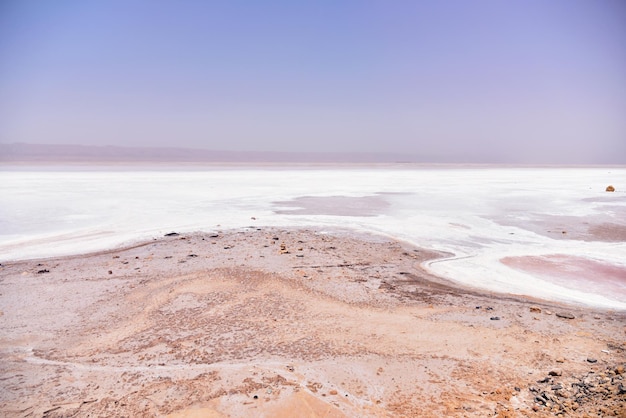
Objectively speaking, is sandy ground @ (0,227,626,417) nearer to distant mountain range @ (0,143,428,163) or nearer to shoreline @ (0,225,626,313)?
shoreline @ (0,225,626,313)

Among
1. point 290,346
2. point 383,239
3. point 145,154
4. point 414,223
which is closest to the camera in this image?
point 290,346

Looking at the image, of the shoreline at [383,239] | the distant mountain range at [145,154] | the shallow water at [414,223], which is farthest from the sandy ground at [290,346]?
the distant mountain range at [145,154]

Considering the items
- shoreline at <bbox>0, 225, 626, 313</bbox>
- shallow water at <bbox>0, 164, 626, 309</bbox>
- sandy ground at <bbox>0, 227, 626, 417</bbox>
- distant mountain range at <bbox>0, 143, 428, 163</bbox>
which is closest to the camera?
sandy ground at <bbox>0, 227, 626, 417</bbox>

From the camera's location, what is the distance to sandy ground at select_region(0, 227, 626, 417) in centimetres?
355

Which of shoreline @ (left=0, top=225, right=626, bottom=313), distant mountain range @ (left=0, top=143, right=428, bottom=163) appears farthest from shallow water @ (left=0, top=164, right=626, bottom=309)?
distant mountain range @ (left=0, top=143, right=428, bottom=163)

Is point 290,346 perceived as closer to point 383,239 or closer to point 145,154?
point 383,239

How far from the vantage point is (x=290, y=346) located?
453 centimetres

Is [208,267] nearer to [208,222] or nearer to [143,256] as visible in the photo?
[143,256]

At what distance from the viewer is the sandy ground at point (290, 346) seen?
355 cm

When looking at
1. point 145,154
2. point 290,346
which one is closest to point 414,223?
point 290,346

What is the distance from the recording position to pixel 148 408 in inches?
137

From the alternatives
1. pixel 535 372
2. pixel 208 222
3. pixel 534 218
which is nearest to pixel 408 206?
pixel 534 218

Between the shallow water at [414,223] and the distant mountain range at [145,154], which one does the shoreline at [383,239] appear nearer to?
the shallow water at [414,223]

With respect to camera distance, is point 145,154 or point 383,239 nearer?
point 383,239
